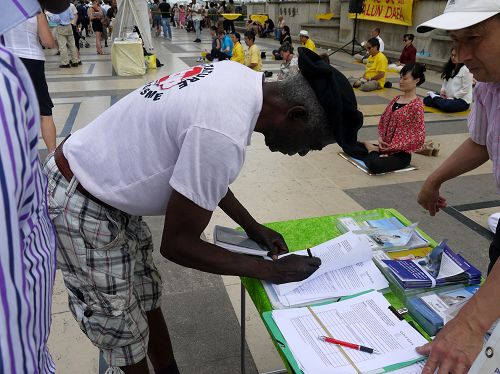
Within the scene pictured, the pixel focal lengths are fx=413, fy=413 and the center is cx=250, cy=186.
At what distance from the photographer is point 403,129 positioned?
4340 mm

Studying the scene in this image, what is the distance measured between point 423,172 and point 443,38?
26.5 ft

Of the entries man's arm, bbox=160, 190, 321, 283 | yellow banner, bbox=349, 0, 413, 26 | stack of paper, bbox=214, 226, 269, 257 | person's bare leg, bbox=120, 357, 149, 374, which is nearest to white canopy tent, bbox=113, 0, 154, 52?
yellow banner, bbox=349, 0, 413, 26

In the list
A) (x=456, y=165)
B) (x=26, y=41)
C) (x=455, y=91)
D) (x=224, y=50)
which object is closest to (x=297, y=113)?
(x=456, y=165)

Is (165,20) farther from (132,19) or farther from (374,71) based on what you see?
(374,71)

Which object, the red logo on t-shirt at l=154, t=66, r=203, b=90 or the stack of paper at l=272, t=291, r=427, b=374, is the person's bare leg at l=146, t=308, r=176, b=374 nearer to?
the stack of paper at l=272, t=291, r=427, b=374

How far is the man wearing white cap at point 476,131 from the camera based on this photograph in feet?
3.09

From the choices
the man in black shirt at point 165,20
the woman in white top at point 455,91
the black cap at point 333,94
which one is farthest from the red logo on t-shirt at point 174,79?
the man in black shirt at point 165,20

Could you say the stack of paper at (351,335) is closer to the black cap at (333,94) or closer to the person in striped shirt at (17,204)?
the black cap at (333,94)

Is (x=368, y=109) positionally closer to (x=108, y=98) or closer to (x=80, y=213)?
(x=108, y=98)

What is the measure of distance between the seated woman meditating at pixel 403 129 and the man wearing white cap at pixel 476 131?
105 inches

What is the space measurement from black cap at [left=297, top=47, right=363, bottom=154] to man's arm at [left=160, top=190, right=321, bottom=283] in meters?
0.41

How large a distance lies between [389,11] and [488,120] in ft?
42.4

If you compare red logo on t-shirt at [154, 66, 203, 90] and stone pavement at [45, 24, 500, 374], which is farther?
stone pavement at [45, 24, 500, 374]

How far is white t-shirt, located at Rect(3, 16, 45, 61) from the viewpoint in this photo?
3.25 metres
